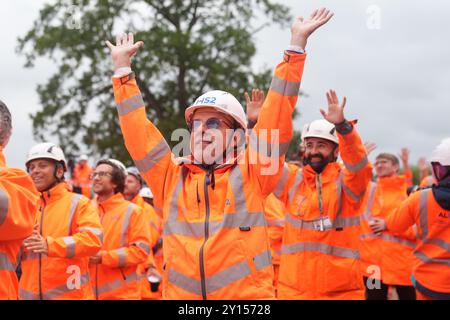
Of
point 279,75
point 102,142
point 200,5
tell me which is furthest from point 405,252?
point 200,5

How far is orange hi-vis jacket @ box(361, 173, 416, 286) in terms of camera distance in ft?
34.7

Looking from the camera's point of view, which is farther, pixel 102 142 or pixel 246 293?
pixel 102 142

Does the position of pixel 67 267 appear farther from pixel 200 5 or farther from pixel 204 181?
pixel 200 5

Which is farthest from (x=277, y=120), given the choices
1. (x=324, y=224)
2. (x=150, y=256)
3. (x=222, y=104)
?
(x=150, y=256)

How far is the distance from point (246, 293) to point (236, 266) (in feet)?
0.57

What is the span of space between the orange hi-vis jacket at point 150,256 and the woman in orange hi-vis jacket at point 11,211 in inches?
246

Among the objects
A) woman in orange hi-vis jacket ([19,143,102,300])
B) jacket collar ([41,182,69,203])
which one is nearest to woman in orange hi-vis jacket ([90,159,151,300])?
woman in orange hi-vis jacket ([19,143,102,300])

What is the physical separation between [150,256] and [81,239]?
437 cm

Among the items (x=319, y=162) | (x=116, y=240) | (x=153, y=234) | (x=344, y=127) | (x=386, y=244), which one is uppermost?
(x=344, y=127)

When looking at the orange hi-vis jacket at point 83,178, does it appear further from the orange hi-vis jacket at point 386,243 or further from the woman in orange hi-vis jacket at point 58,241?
the woman in orange hi-vis jacket at point 58,241

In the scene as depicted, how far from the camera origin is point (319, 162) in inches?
280

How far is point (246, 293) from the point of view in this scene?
14.4ft

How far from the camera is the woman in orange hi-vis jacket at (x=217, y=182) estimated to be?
174 inches

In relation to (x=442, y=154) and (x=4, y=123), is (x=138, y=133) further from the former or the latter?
(x=442, y=154)
